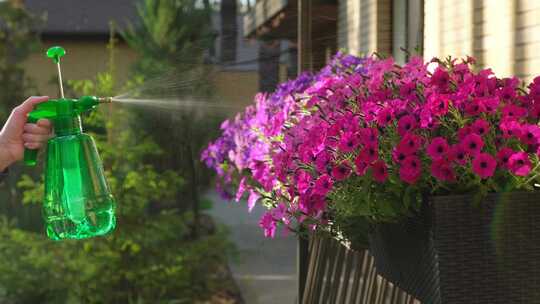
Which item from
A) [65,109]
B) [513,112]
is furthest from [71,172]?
[513,112]

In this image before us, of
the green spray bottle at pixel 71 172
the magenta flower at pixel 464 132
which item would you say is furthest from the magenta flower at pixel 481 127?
the green spray bottle at pixel 71 172

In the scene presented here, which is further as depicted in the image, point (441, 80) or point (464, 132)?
point (441, 80)

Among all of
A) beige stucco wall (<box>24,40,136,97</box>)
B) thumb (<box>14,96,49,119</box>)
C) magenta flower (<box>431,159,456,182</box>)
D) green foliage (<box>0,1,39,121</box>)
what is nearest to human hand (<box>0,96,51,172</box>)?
thumb (<box>14,96,49,119</box>)

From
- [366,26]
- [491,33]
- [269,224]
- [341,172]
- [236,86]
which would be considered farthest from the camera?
[236,86]

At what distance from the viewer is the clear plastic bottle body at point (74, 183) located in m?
1.71

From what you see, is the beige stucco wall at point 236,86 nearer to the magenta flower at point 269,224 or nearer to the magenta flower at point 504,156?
the magenta flower at point 269,224

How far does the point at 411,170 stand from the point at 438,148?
0.22 feet

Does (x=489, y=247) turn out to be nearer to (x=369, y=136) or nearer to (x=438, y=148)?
(x=438, y=148)

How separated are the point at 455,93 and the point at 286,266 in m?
5.77

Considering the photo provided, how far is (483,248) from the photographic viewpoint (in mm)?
1682

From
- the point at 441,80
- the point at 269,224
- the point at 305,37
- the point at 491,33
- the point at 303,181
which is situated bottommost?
the point at 269,224

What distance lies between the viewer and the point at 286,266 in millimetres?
7523

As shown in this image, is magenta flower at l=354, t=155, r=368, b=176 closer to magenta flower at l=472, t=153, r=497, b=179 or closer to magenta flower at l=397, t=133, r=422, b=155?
magenta flower at l=397, t=133, r=422, b=155

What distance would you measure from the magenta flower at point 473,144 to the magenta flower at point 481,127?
0.04 meters
